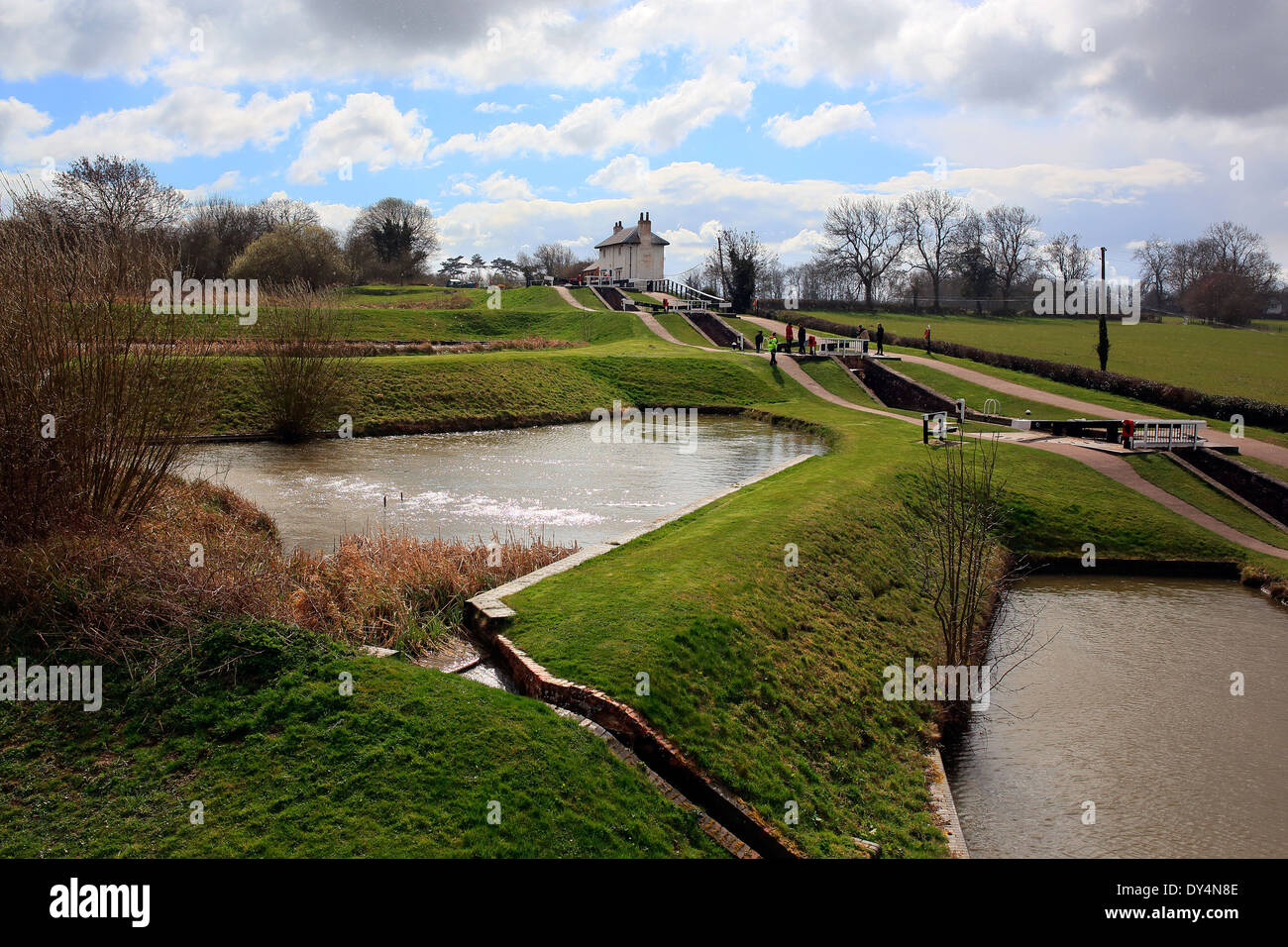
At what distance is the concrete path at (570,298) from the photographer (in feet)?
190

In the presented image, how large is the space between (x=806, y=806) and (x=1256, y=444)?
2538 centimetres

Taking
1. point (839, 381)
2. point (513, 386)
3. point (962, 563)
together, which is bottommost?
point (962, 563)

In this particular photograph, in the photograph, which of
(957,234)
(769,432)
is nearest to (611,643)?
(769,432)

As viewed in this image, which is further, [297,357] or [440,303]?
[440,303]

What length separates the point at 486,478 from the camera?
868 inches

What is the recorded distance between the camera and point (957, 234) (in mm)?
95875

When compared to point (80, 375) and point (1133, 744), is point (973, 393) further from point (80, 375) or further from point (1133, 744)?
point (80, 375)

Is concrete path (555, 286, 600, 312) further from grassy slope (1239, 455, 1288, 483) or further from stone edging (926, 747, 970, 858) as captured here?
stone edging (926, 747, 970, 858)

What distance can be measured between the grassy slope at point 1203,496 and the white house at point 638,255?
5211cm

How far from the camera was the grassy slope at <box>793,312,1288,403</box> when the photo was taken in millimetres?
40312

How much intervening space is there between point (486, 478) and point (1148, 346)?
49976 millimetres

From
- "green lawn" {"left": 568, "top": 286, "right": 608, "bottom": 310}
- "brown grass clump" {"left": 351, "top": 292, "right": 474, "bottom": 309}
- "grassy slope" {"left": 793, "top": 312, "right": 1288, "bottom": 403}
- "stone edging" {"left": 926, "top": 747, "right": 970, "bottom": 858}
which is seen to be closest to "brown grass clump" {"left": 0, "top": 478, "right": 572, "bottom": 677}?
"stone edging" {"left": 926, "top": 747, "right": 970, "bottom": 858}

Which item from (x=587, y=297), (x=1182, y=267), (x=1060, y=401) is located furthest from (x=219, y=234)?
(x=1182, y=267)

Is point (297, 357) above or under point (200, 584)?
above
